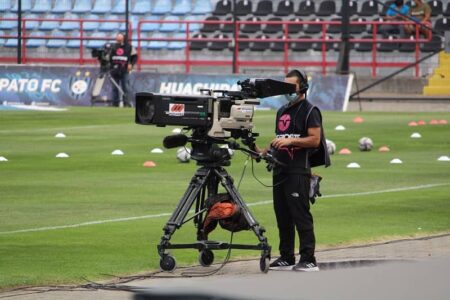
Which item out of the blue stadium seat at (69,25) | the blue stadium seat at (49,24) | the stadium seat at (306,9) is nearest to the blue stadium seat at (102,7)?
the blue stadium seat at (69,25)

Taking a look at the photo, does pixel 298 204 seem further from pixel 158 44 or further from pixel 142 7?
pixel 142 7

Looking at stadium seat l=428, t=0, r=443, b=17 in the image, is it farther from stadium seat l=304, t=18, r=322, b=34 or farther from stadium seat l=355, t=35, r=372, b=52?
stadium seat l=304, t=18, r=322, b=34

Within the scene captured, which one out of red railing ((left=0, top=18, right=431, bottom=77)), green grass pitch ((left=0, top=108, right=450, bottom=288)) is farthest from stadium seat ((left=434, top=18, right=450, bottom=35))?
green grass pitch ((left=0, top=108, right=450, bottom=288))

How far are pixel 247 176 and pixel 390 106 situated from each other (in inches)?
791

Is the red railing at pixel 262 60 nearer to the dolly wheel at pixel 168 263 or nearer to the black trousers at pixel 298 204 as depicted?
the black trousers at pixel 298 204

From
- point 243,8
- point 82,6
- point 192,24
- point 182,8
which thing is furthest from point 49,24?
point 243,8

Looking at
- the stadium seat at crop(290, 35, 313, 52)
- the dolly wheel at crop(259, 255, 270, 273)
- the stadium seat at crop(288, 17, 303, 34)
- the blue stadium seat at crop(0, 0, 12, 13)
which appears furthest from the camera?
the stadium seat at crop(288, 17, 303, 34)

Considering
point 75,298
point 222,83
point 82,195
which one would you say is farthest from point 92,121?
point 75,298

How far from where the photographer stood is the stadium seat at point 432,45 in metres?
45.3

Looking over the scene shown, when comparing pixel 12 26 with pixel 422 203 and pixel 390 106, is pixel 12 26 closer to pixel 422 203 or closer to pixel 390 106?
pixel 390 106

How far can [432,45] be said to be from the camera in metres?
46.1

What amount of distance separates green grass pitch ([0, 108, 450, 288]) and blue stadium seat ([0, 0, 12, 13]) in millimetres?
Answer: 16088

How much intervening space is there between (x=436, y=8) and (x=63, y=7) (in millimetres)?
14141

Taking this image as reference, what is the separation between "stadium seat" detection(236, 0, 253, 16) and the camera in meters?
50.8
